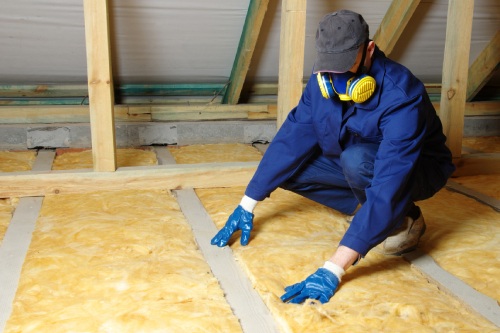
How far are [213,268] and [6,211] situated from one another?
124 centimetres

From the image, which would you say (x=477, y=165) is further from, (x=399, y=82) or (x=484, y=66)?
(x=399, y=82)

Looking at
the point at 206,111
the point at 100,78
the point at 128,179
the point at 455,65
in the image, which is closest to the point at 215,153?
the point at 206,111

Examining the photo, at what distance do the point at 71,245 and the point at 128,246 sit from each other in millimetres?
232

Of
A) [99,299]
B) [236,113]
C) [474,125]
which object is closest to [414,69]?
[474,125]

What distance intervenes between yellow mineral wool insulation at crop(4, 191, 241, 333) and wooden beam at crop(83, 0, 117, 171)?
0.34 m

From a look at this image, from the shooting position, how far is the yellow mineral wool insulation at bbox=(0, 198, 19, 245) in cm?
255

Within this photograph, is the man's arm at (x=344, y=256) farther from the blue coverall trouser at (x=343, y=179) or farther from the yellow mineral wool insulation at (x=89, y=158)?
the yellow mineral wool insulation at (x=89, y=158)

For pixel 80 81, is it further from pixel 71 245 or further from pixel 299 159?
pixel 299 159

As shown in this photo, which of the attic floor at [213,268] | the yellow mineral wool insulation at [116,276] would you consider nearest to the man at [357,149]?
the attic floor at [213,268]

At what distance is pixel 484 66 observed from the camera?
4.46m

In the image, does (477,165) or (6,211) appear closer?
(6,211)

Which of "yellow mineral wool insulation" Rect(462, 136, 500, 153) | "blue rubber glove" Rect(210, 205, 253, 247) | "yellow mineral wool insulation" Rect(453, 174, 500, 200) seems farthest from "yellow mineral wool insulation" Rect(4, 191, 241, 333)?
"yellow mineral wool insulation" Rect(462, 136, 500, 153)

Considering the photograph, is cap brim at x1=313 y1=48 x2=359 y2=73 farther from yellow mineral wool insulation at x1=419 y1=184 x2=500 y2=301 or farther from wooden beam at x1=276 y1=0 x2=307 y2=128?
wooden beam at x1=276 y1=0 x2=307 y2=128

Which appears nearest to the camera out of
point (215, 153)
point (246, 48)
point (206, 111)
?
point (246, 48)
